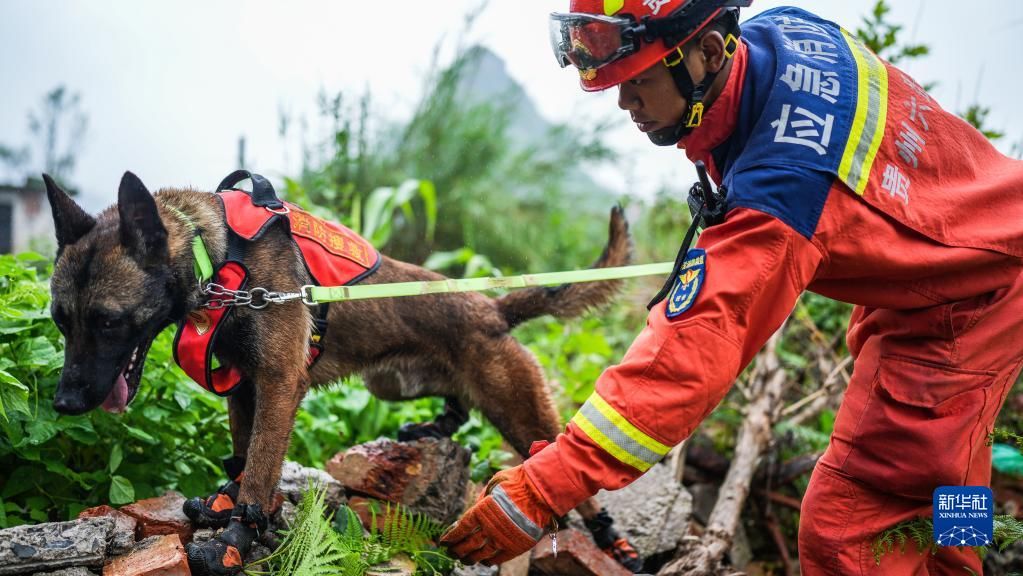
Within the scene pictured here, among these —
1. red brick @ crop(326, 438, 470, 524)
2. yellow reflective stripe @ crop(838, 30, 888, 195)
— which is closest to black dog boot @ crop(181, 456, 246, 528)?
Result: red brick @ crop(326, 438, 470, 524)

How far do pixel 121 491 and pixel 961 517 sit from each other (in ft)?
9.39

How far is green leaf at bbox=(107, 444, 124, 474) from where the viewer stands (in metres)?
2.98

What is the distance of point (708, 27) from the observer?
222 cm

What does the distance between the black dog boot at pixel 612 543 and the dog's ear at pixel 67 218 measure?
2.41 meters

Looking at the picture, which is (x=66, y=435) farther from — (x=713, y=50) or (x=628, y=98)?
(x=713, y=50)

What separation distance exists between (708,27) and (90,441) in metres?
2.62

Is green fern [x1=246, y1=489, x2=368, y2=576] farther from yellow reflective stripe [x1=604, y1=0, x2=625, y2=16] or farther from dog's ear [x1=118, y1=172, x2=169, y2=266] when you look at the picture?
→ yellow reflective stripe [x1=604, y1=0, x2=625, y2=16]

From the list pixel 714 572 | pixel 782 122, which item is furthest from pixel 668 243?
Answer: pixel 782 122

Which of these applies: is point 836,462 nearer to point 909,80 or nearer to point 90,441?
point 909,80

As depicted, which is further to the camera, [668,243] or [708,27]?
[668,243]

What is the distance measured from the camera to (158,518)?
2.71m

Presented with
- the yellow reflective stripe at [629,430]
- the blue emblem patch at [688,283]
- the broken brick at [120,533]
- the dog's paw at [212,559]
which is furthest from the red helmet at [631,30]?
the broken brick at [120,533]

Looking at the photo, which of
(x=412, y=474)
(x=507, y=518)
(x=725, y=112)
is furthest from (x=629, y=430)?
(x=412, y=474)

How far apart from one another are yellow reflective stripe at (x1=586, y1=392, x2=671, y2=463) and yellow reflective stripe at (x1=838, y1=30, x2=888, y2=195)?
827 mm
